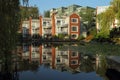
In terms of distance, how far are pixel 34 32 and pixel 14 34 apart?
80.8 meters

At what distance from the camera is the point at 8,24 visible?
614 inches

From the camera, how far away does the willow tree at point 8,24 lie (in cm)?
1502

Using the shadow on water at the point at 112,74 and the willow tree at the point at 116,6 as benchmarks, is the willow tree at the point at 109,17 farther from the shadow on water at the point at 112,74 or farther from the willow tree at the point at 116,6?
the shadow on water at the point at 112,74

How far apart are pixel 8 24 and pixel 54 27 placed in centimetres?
8021

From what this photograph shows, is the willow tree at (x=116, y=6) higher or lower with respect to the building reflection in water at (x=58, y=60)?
higher

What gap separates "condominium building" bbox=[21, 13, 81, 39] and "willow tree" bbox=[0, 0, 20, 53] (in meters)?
74.1

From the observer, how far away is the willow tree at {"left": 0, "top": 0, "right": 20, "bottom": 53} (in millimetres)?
15023

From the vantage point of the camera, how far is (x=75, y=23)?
92.2 meters

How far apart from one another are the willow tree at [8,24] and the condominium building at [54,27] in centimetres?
7406

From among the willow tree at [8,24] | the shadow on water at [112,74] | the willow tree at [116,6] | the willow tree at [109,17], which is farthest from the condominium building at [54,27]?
the willow tree at [8,24]

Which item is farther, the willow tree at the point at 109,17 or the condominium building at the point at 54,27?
the condominium building at the point at 54,27

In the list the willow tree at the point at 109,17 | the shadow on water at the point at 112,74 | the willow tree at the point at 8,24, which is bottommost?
the shadow on water at the point at 112,74

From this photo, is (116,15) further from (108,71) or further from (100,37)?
(108,71)

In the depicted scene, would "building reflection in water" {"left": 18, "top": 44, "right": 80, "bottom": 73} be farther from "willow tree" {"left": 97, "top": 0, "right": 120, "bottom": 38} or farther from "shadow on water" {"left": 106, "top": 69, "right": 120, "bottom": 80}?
"willow tree" {"left": 97, "top": 0, "right": 120, "bottom": 38}
